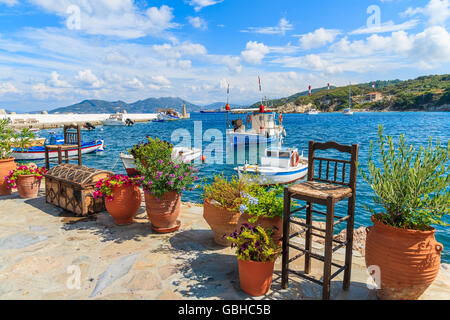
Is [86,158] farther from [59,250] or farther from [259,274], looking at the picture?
[259,274]

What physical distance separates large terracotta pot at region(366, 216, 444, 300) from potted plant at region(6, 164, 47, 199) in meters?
8.55

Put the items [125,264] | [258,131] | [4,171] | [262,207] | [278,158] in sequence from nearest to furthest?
[262,207]
[125,264]
[4,171]
[278,158]
[258,131]

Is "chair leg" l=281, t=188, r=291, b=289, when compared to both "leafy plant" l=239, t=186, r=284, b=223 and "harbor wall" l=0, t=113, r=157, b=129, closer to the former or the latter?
"leafy plant" l=239, t=186, r=284, b=223

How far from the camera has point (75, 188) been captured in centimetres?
650

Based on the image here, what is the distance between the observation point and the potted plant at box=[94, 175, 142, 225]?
19.1 ft

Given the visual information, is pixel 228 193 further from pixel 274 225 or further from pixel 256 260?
pixel 256 260

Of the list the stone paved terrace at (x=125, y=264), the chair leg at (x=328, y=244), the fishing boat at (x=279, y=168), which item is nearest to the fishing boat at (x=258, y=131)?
the fishing boat at (x=279, y=168)

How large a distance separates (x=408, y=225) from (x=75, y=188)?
6.40 m

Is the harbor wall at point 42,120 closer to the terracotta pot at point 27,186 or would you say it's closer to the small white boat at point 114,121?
the small white boat at point 114,121

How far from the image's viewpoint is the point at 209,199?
5.20 meters

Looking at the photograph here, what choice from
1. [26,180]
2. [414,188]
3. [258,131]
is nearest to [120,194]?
[26,180]

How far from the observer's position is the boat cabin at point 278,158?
16.4 meters

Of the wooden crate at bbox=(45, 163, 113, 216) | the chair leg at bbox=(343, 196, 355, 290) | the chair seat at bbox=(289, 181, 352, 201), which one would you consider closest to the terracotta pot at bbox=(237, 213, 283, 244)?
the chair seat at bbox=(289, 181, 352, 201)
